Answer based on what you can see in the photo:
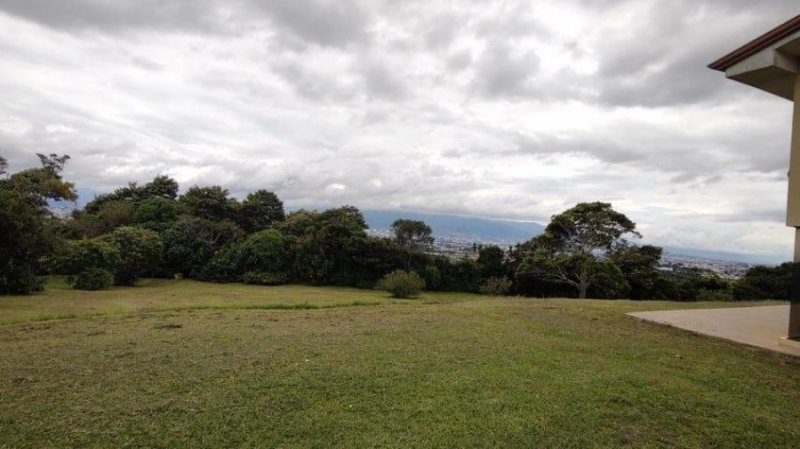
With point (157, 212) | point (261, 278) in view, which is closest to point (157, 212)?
point (157, 212)

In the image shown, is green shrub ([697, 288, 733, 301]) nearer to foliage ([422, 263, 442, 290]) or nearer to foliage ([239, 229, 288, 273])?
foliage ([422, 263, 442, 290])

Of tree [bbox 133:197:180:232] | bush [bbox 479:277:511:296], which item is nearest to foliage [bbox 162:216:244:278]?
tree [bbox 133:197:180:232]

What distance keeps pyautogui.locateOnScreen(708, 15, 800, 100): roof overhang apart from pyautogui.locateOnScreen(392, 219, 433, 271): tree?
1185 inches

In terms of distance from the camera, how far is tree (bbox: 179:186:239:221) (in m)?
44.8

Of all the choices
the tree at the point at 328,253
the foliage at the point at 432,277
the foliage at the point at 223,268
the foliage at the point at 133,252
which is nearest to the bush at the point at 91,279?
the foliage at the point at 133,252

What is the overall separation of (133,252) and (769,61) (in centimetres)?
3528

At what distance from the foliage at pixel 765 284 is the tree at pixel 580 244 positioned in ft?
27.6

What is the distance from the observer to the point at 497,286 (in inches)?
1300

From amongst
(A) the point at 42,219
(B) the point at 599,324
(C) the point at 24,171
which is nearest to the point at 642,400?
(B) the point at 599,324

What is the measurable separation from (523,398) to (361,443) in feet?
6.63

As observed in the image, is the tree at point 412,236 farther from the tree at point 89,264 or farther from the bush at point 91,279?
the bush at point 91,279

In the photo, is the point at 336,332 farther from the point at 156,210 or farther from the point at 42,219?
the point at 156,210

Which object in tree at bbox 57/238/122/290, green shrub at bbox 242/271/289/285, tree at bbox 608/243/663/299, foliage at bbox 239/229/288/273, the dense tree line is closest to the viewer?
the dense tree line

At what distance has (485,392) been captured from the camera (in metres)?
5.13
